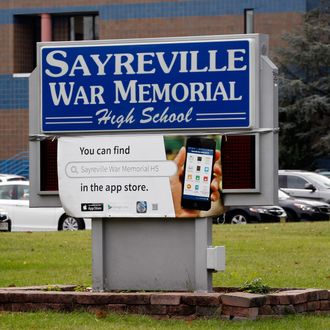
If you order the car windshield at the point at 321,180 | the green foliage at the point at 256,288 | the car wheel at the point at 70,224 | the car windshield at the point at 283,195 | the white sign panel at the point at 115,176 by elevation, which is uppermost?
the white sign panel at the point at 115,176

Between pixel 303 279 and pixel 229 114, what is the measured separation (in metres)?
4.15

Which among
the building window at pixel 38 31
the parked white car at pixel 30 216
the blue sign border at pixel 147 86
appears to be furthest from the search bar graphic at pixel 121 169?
the building window at pixel 38 31

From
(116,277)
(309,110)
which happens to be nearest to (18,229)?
(116,277)

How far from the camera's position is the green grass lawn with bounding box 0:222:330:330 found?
11.2 metres

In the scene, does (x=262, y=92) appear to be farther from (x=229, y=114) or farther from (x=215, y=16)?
(x=215, y=16)

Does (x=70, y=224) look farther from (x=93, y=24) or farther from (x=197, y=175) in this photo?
(x=93, y=24)

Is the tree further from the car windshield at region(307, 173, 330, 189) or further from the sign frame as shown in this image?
the sign frame

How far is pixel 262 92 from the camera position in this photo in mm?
12070

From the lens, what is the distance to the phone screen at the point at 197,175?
477 inches

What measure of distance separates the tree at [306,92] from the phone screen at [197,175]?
43434mm

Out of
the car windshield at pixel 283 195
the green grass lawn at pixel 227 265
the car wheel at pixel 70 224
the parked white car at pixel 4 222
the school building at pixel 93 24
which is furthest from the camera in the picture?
the school building at pixel 93 24

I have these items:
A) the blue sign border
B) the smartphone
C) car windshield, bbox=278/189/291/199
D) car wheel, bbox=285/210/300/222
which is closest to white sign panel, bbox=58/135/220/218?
the smartphone

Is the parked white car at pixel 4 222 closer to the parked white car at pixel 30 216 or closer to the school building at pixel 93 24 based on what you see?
the parked white car at pixel 30 216

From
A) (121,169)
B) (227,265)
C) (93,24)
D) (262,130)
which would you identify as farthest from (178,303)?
(93,24)
